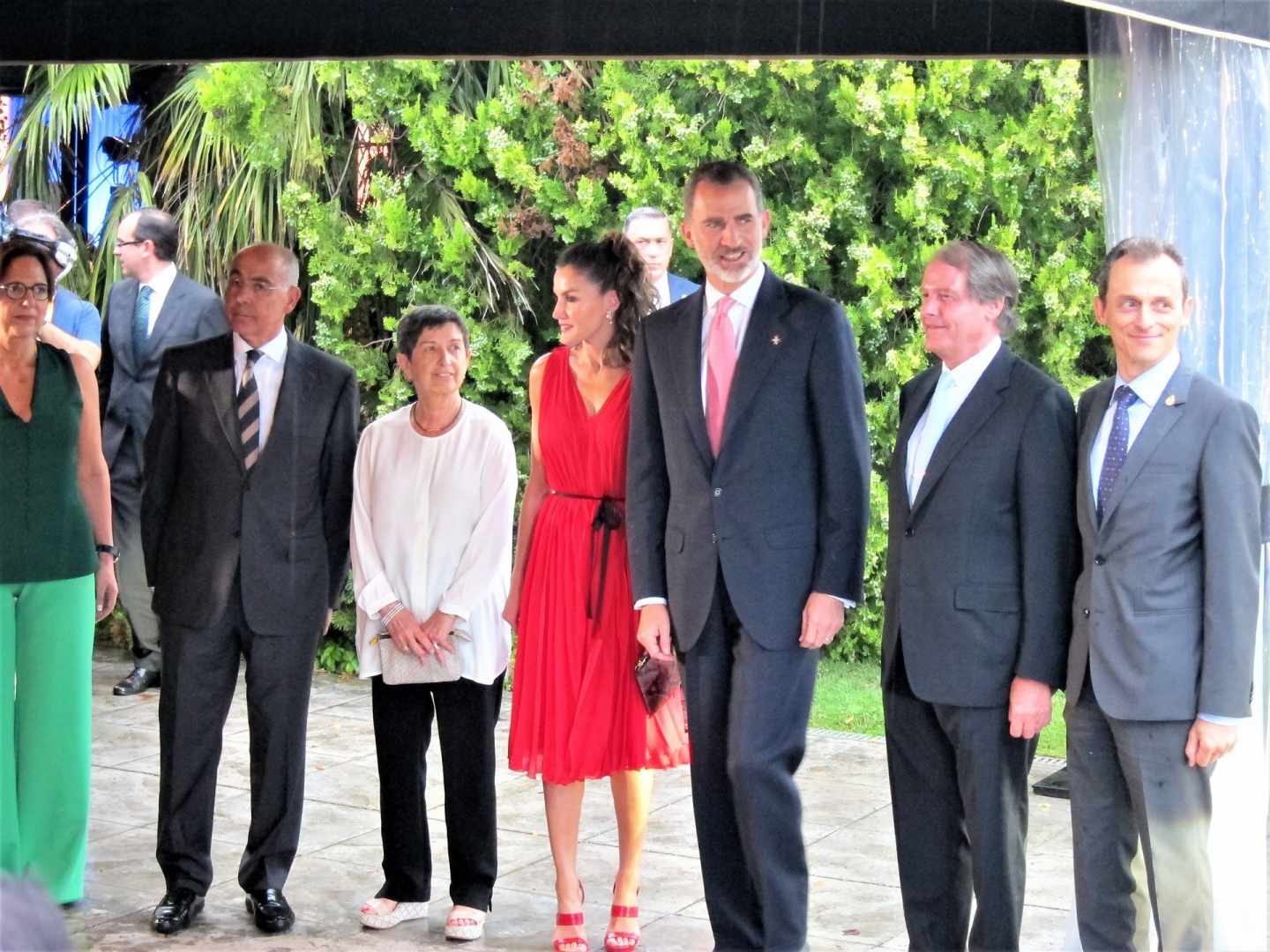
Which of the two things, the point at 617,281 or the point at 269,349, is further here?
the point at 269,349

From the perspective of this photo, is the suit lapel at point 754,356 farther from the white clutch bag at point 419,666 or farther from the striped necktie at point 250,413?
the striped necktie at point 250,413

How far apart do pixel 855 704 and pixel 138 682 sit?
3.68 meters

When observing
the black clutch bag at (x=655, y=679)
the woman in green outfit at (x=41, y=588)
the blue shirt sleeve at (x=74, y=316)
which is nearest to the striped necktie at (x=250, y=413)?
the woman in green outfit at (x=41, y=588)

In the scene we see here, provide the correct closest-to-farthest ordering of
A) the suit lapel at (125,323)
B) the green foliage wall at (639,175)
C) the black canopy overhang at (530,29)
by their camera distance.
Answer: the black canopy overhang at (530,29) → the suit lapel at (125,323) → the green foliage wall at (639,175)

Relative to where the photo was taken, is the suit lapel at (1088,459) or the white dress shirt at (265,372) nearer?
the suit lapel at (1088,459)

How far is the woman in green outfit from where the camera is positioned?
5.33 meters

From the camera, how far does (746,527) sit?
4.61m

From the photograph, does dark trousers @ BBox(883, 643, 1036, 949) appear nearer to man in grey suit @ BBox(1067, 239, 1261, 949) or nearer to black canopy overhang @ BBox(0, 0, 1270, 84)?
man in grey suit @ BBox(1067, 239, 1261, 949)

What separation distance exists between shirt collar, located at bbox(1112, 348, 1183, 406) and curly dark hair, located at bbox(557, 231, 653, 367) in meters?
1.53

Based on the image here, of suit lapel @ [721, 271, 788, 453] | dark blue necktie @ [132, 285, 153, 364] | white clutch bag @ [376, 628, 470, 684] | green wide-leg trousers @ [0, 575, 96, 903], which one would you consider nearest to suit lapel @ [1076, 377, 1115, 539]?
suit lapel @ [721, 271, 788, 453]

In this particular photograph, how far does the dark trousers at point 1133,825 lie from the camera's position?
405 centimetres

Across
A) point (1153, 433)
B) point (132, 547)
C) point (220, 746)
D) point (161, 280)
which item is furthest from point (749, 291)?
point (132, 547)

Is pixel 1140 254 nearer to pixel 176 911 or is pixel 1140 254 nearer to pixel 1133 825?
pixel 1133 825

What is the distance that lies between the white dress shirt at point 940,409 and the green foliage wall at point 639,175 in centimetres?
512
